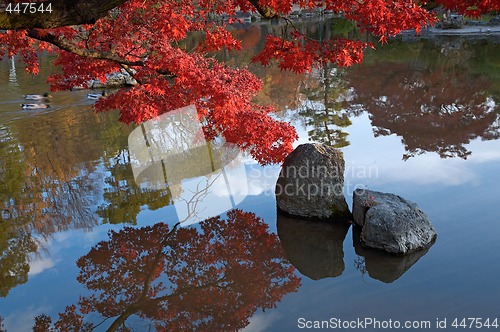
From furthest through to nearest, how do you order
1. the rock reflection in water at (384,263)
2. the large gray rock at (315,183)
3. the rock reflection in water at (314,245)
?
the large gray rock at (315,183) → the rock reflection in water at (314,245) → the rock reflection in water at (384,263)

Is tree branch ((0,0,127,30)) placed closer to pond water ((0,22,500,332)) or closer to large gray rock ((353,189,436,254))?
pond water ((0,22,500,332))

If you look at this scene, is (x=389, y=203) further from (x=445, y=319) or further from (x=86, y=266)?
(x=86, y=266)

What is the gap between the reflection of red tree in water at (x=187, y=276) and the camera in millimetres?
6395

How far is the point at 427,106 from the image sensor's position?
1798cm

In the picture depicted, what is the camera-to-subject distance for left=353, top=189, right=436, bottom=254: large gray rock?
7.66 m

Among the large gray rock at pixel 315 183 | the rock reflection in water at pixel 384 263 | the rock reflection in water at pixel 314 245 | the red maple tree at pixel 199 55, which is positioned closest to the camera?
the rock reflection in water at pixel 384 263

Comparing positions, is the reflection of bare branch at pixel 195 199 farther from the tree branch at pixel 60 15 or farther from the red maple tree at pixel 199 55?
the tree branch at pixel 60 15

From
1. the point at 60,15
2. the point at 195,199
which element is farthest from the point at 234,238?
the point at 60,15

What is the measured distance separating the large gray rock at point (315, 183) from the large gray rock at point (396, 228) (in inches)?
34.6

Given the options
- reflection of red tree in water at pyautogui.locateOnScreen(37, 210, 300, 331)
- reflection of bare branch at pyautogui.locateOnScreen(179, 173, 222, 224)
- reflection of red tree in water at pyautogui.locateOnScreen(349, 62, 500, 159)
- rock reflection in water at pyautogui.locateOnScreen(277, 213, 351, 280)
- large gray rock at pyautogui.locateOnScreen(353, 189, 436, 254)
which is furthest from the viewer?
reflection of red tree in water at pyautogui.locateOnScreen(349, 62, 500, 159)

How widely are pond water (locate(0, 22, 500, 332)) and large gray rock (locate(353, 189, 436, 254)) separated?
20cm

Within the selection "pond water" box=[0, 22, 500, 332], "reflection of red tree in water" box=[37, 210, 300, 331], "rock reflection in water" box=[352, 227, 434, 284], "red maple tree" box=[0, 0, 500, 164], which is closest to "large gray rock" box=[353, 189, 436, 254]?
"rock reflection in water" box=[352, 227, 434, 284]

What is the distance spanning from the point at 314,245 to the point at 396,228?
1.40m

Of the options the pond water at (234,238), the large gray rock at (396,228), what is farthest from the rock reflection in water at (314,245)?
the large gray rock at (396,228)
